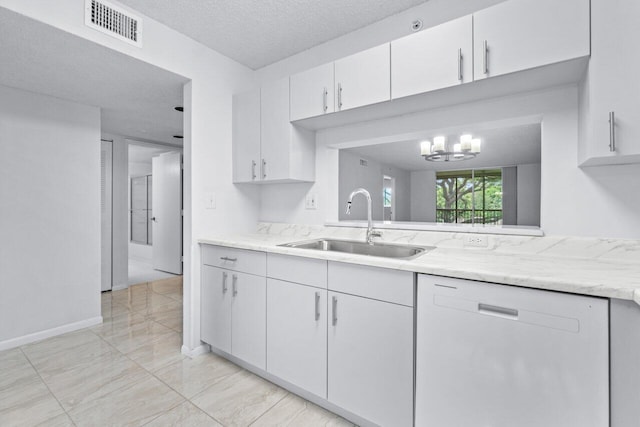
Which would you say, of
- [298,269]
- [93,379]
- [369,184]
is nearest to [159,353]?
[93,379]

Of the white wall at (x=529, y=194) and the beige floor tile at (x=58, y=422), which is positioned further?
Result: the white wall at (x=529, y=194)

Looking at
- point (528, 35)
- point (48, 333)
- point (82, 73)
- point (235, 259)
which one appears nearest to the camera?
point (528, 35)

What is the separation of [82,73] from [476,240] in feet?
9.74

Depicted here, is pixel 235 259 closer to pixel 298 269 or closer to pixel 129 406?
pixel 298 269

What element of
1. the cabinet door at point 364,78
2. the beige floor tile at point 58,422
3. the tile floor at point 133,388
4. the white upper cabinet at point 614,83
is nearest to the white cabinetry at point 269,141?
the cabinet door at point 364,78

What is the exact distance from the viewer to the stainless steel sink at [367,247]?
6.25 feet

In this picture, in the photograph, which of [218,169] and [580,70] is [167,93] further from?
[580,70]

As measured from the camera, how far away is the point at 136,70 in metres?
2.15

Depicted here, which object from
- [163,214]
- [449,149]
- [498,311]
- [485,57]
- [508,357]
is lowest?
[508,357]

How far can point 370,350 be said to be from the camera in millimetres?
1459

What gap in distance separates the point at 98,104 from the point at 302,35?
215 centimetres

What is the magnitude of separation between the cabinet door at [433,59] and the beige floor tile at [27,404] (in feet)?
8.76

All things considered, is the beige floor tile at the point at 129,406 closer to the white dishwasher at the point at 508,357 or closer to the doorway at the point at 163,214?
the white dishwasher at the point at 508,357

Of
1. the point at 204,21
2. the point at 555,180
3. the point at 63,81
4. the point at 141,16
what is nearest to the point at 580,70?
the point at 555,180
